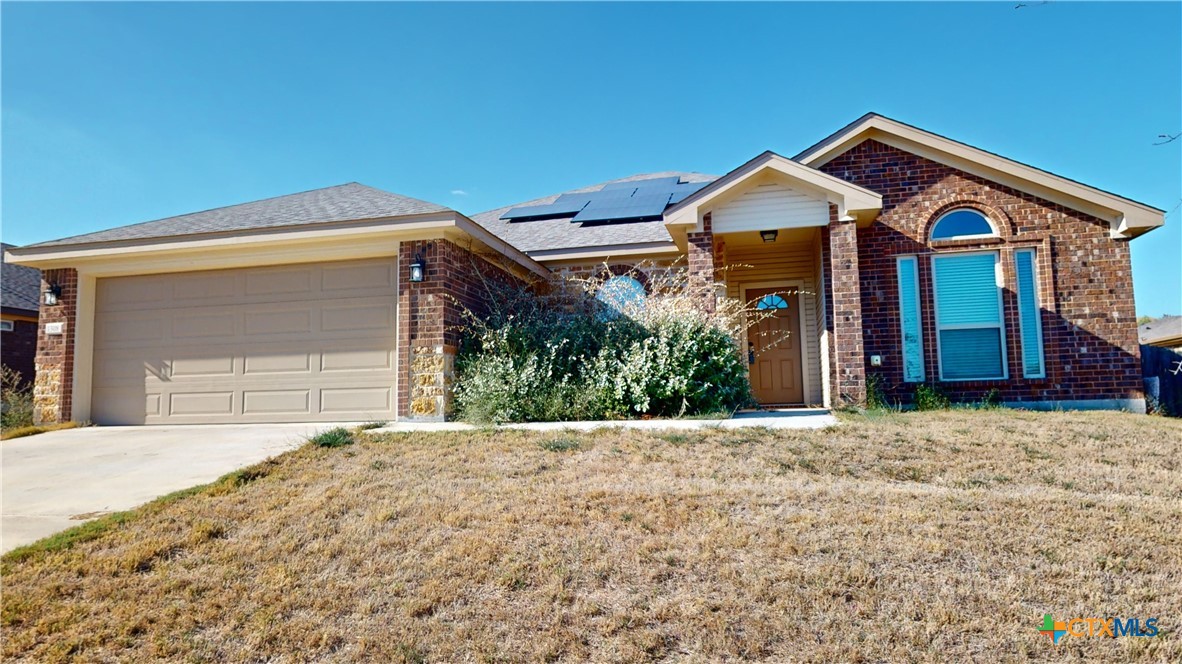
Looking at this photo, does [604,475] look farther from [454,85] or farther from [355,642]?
[454,85]

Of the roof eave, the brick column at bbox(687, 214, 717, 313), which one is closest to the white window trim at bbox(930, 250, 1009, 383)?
the brick column at bbox(687, 214, 717, 313)

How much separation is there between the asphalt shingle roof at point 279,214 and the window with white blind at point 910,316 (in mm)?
6698

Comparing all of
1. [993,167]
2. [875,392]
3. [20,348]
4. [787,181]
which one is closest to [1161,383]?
[993,167]

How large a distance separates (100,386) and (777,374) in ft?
34.6

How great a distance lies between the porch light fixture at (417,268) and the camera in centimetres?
866

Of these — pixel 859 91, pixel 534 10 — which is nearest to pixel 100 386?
pixel 534 10

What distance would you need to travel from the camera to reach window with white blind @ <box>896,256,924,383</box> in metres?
9.99

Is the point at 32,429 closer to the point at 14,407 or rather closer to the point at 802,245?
the point at 14,407

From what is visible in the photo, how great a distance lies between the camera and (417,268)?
8.67m

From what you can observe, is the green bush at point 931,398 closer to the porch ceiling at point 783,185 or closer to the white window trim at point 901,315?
the white window trim at point 901,315

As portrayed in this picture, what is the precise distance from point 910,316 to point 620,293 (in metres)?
4.34

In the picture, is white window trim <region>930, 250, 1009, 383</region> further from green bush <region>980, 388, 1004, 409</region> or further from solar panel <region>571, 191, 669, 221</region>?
solar panel <region>571, 191, 669, 221</region>

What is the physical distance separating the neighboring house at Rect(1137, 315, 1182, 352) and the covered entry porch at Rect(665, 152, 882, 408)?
16.5 m

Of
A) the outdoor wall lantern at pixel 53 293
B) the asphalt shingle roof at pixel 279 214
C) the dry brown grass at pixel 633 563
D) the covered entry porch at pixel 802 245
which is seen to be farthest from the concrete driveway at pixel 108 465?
the covered entry porch at pixel 802 245
